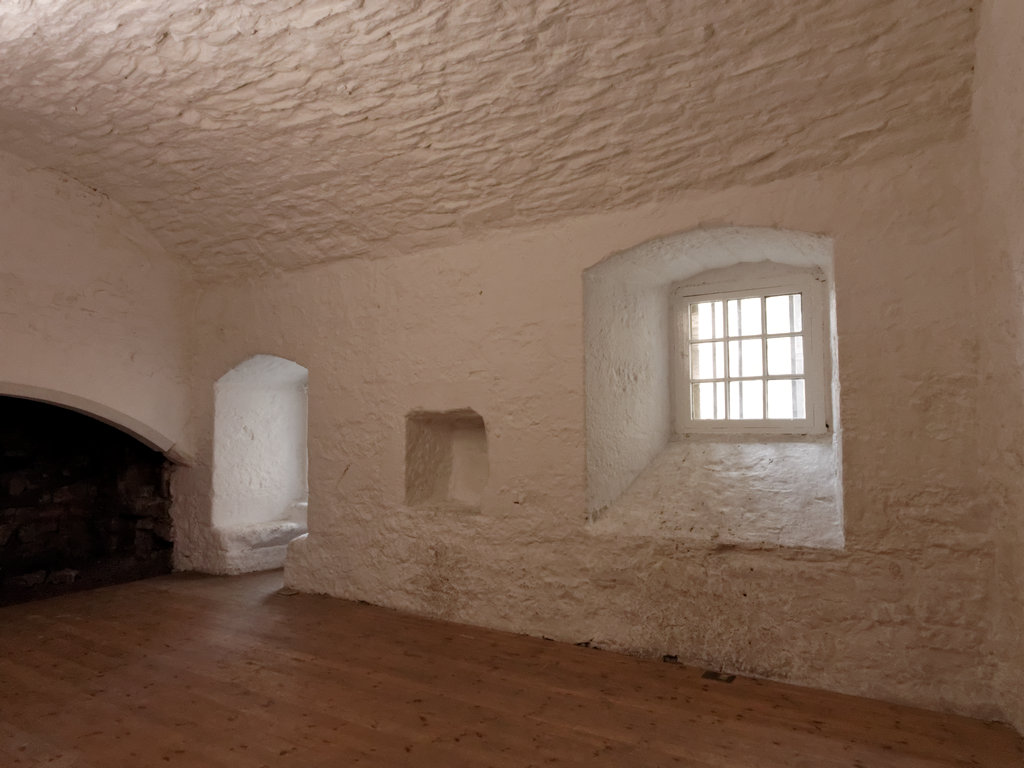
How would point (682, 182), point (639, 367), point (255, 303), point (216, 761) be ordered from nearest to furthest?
point (216, 761) < point (682, 182) < point (639, 367) < point (255, 303)

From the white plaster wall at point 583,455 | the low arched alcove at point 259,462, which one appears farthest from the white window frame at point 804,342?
the low arched alcove at point 259,462

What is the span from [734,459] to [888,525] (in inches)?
45.2

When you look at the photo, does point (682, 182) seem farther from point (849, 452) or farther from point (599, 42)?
point (849, 452)

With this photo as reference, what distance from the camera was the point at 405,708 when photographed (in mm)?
2797

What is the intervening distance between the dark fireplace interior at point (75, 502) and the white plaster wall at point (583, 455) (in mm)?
1746

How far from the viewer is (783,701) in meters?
2.82

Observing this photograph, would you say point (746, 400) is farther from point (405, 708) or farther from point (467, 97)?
point (405, 708)

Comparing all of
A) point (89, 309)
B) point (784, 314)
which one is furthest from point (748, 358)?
point (89, 309)

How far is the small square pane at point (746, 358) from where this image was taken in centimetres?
434

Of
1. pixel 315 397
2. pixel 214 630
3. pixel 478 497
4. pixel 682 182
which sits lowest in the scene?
pixel 214 630

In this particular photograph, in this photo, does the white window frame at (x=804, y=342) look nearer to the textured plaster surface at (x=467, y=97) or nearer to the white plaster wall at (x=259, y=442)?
the textured plaster surface at (x=467, y=97)

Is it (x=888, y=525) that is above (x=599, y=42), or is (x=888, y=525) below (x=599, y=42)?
below

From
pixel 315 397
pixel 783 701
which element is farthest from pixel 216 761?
pixel 315 397

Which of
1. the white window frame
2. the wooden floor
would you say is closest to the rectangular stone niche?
the wooden floor
